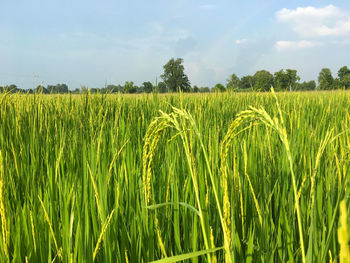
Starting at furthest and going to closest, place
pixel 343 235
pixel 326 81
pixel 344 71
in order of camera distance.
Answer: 1. pixel 344 71
2. pixel 326 81
3. pixel 343 235

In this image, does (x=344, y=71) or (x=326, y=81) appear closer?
(x=326, y=81)

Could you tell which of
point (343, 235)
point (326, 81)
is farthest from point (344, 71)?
point (343, 235)

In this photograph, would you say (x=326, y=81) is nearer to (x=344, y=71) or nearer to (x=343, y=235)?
(x=344, y=71)

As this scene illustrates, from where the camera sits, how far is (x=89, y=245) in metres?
0.74

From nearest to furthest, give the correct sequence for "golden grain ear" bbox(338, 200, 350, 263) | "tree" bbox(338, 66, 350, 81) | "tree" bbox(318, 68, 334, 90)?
"golden grain ear" bbox(338, 200, 350, 263) → "tree" bbox(318, 68, 334, 90) → "tree" bbox(338, 66, 350, 81)

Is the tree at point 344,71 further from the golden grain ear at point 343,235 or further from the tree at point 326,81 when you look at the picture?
the golden grain ear at point 343,235

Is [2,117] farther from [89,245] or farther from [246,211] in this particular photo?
[246,211]

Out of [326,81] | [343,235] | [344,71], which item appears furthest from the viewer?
[344,71]

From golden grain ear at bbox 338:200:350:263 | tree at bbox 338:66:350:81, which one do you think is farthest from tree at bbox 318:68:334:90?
golden grain ear at bbox 338:200:350:263

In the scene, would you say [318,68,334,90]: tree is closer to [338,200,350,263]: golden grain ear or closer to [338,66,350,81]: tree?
[338,66,350,81]: tree

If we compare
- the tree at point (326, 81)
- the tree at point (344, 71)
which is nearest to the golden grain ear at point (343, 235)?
the tree at point (326, 81)

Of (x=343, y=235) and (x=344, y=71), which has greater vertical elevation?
(x=344, y=71)

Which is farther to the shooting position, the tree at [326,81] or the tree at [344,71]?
the tree at [344,71]

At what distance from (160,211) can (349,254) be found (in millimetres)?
817
